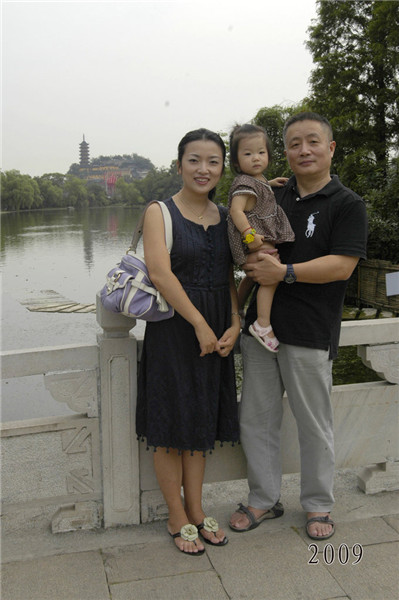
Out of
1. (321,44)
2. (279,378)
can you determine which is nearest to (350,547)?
(279,378)

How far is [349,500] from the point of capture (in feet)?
7.64

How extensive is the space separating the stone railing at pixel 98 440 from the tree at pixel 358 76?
10.5 metres

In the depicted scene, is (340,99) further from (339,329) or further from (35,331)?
(339,329)

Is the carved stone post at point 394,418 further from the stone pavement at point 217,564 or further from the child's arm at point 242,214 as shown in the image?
the child's arm at point 242,214

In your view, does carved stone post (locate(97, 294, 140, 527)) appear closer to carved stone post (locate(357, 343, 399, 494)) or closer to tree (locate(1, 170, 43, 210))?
carved stone post (locate(357, 343, 399, 494))

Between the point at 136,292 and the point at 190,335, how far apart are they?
25 cm

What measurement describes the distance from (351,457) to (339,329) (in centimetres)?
63

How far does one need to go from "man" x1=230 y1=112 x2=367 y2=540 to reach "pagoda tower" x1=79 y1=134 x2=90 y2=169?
64.8m

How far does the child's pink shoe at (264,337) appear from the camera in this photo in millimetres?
1958

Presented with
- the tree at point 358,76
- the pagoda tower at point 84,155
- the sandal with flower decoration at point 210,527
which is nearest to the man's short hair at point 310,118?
the sandal with flower decoration at point 210,527

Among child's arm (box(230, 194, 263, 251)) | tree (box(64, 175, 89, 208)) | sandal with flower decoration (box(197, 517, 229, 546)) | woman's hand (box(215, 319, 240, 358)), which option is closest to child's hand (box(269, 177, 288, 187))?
child's arm (box(230, 194, 263, 251))

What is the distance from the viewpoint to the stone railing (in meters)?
2.00

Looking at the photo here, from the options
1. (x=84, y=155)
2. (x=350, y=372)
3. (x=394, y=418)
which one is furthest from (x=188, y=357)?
(x=84, y=155)

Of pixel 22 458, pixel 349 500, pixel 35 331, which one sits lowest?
pixel 35 331
